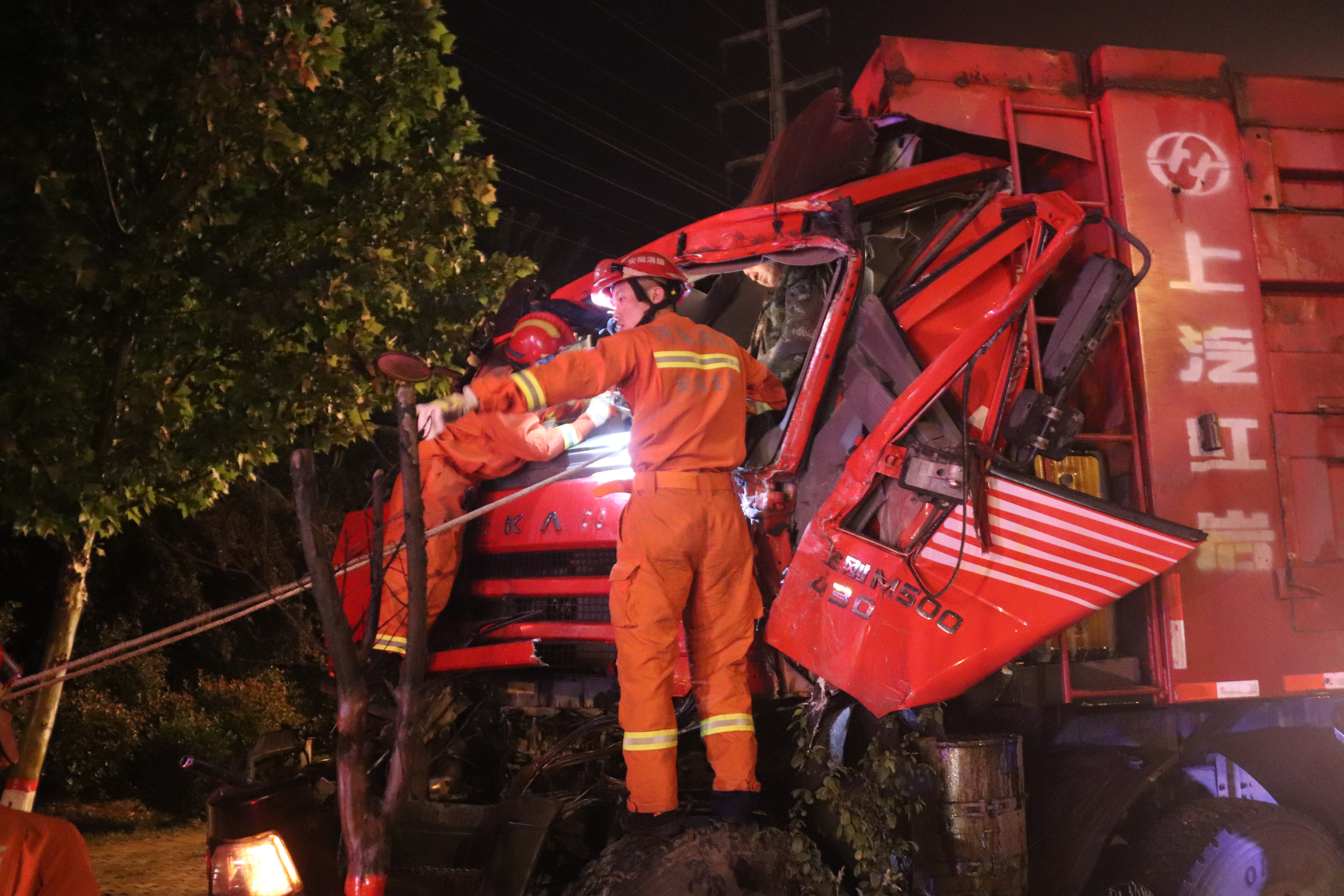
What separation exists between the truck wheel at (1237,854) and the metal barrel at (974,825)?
819mm

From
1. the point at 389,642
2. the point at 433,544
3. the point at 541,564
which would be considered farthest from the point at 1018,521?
the point at 389,642

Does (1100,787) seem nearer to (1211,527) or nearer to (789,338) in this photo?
(1211,527)

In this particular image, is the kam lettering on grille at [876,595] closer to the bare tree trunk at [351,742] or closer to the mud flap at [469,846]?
the mud flap at [469,846]

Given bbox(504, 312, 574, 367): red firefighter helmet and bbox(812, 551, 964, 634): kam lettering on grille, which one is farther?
bbox(504, 312, 574, 367): red firefighter helmet

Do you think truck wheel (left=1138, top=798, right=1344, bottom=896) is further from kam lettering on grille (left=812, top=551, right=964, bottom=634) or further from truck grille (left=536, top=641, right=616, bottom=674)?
truck grille (left=536, top=641, right=616, bottom=674)

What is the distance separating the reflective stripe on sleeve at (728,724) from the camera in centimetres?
305

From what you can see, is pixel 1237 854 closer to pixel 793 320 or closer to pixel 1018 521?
pixel 1018 521

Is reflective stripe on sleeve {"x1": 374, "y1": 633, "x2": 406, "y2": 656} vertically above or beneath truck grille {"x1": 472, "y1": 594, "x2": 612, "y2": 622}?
beneath

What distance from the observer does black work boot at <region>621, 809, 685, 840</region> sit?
112 inches

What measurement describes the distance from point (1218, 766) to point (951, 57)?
304 cm

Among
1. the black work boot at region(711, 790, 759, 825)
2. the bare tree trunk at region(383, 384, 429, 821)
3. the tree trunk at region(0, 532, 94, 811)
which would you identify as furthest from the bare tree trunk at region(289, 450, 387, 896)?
the tree trunk at region(0, 532, 94, 811)

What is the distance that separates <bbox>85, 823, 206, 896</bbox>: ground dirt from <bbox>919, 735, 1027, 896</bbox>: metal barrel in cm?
602

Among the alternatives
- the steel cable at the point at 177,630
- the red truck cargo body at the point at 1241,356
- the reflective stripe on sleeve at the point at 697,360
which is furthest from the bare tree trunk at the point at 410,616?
the red truck cargo body at the point at 1241,356

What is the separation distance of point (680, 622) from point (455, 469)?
4.56 ft
